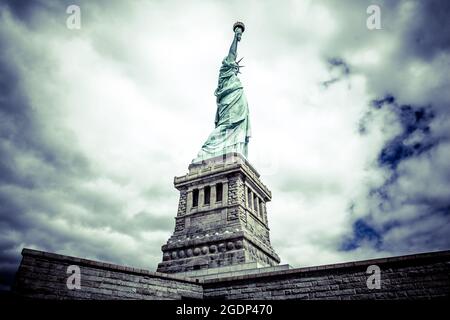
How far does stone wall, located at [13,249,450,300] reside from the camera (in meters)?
8.05

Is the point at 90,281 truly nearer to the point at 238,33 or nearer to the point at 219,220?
the point at 219,220

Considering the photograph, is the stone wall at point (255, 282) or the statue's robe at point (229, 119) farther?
the statue's robe at point (229, 119)

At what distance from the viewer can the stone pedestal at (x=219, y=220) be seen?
53.0ft

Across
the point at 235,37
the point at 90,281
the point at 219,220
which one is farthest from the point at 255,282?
the point at 235,37

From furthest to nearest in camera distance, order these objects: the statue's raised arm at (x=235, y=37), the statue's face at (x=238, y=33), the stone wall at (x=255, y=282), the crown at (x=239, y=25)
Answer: the crown at (x=239, y=25), the statue's face at (x=238, y=33), the statue's raised arm at (x=235, y=37), the stone wall at (x=255, y=282)

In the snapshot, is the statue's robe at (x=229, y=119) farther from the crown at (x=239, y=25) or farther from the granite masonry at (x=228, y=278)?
the granite masonry at (x=228, y=278)

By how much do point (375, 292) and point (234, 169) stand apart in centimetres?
1166

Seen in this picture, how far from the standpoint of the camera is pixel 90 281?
28.6 ft

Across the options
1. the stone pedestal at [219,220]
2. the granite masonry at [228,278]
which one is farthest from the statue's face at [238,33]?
the granite masonry at [228,278]

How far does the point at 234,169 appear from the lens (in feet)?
63.0

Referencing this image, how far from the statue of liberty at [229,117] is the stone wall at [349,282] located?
12.0 metres
